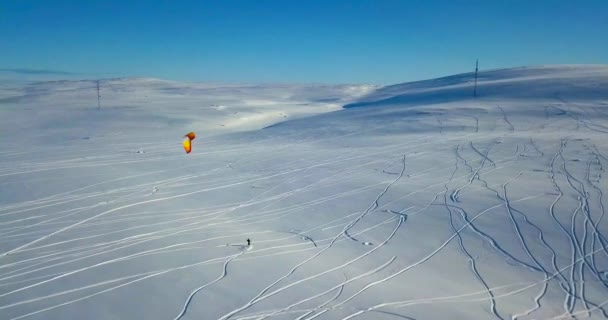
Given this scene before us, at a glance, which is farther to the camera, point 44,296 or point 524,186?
point 524,186

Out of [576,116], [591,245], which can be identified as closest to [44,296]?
[591,245]

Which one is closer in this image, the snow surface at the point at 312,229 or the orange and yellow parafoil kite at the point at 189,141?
the snow surface at the point at 312,229

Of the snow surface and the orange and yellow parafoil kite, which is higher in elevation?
the orange and yellow parafoil kite

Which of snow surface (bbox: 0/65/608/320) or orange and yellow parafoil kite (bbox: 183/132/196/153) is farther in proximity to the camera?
orange and yellow parafoil kite (bbox: 183/132/196/153)

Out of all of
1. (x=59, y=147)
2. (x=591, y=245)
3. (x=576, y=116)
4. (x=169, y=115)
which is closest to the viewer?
(x=591, y=245)

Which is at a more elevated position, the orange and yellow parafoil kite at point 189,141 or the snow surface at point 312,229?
the orange and yellow parafoil kite at point 189,141

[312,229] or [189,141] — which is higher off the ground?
[189,141]

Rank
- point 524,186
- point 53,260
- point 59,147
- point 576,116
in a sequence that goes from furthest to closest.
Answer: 1. point 576,116
2. point 59,147
3. point 524,186
4. point 53,260

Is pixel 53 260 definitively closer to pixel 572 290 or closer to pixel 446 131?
pixel 572 290
